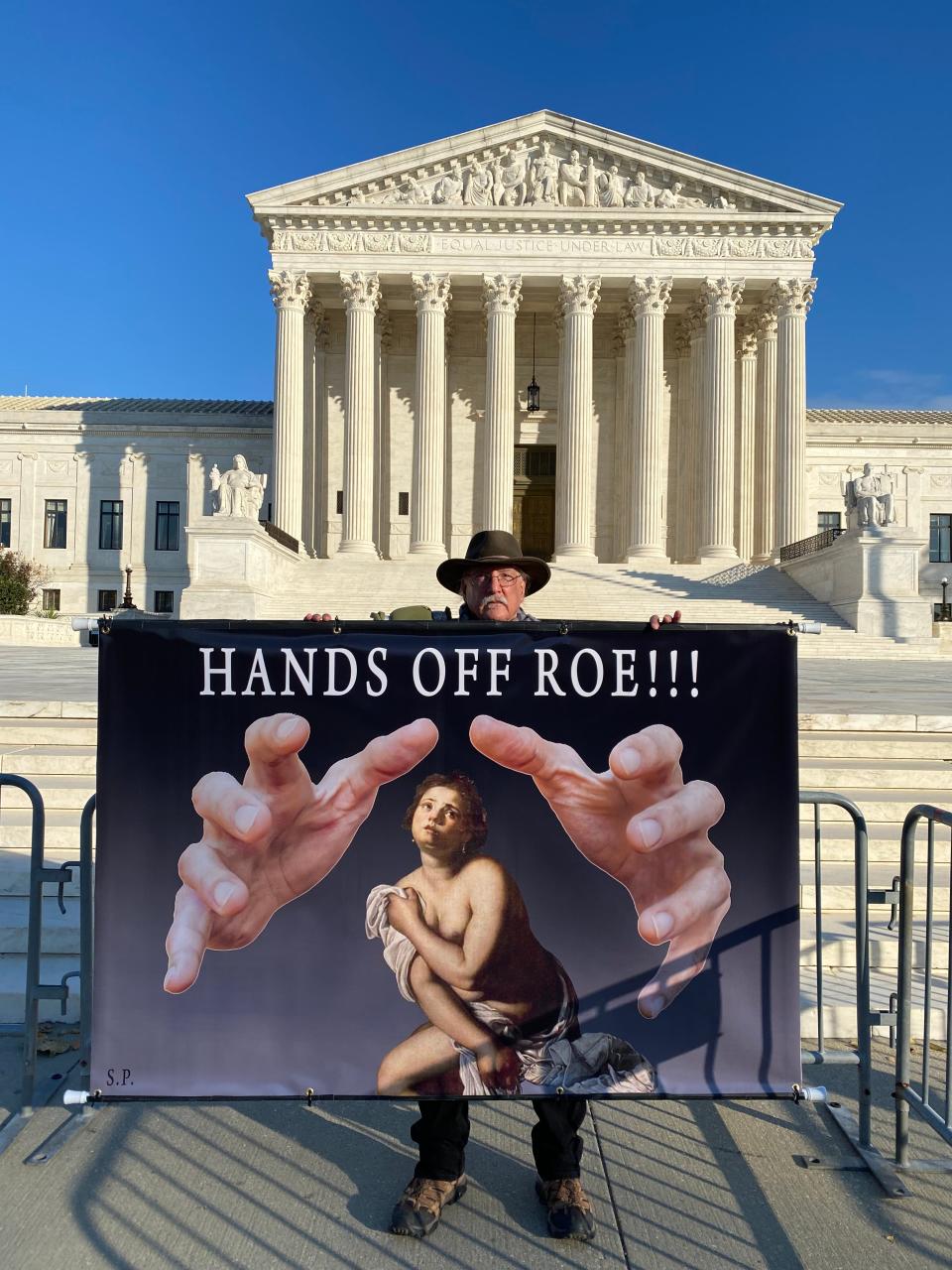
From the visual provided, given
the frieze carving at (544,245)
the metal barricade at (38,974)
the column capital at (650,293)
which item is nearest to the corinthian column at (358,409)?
the frieze carving at (544,245)

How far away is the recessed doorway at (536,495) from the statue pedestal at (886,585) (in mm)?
16679

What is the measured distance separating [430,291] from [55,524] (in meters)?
22.2

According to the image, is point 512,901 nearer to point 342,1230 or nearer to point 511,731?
A: point 511,731

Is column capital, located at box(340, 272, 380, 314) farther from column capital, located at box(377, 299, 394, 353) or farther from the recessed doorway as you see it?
the recessed doorway

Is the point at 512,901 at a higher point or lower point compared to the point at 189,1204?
higher

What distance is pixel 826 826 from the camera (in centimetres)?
595

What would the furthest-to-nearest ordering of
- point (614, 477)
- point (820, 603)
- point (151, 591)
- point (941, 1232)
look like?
point (151, 591) → point (614, 477) → point (820, 603) → point (941, 1232)

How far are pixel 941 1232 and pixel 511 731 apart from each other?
216 centimetres

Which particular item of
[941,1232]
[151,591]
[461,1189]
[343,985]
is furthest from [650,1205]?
[151,591]

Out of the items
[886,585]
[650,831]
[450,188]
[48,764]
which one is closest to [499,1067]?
[650,831]

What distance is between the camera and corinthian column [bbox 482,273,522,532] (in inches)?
1296

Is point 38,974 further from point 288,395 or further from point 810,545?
point 288,395

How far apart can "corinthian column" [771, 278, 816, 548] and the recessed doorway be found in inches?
412

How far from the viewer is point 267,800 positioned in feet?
10.7
